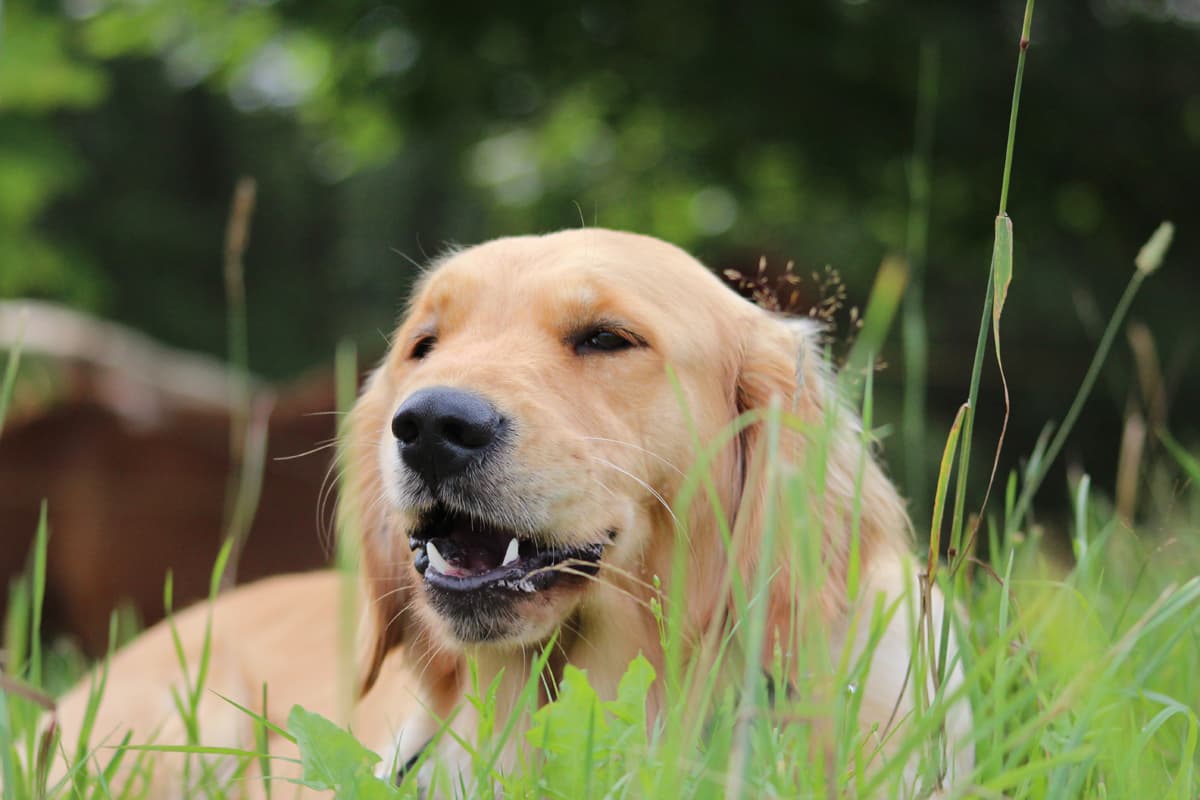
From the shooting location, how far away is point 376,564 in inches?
111

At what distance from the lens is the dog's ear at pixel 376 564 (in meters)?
2.72

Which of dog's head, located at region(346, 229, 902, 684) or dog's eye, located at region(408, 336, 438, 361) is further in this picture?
dog's eye, located at region(408, 336, 438, 361)

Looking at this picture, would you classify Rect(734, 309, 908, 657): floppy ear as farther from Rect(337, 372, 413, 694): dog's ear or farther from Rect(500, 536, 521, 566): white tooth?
Rect(337, 372, 413, 694): dog's ear

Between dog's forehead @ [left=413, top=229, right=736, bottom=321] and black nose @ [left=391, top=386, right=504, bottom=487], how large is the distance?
0.40m

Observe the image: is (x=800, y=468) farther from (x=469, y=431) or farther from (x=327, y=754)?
(x=327, y=754)

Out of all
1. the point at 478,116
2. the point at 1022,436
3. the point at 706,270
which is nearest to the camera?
the point at 706,270

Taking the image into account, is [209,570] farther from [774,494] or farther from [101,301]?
[101,301]

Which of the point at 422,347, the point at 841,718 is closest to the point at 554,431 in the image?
the point at 422,347

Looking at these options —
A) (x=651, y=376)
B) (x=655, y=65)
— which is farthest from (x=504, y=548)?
(x=655, y=65)

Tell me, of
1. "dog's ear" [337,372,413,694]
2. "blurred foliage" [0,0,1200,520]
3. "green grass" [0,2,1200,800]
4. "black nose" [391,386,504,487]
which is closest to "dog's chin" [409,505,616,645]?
"black nose" [391,386,504,487]

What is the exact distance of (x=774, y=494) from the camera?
122cm

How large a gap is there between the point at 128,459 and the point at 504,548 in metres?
5.56

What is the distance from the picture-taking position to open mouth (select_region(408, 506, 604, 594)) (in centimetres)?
216

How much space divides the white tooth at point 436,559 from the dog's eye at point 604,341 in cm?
48
